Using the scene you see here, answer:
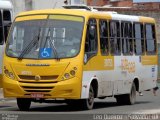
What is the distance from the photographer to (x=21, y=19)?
22.9 m

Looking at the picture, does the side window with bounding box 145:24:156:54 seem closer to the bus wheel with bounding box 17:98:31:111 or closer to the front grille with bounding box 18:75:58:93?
the bus wheel with bounding box 17:98:31:111

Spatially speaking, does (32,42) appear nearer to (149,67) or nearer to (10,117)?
(10,117)

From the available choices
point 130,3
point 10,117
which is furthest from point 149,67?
point 130,3

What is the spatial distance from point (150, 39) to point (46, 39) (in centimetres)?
800

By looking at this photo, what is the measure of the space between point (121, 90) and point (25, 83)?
198 inches

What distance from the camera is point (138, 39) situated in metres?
27.9

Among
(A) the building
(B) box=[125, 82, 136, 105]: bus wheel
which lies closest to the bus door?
(B) box=[125, 82, 136, 105]: bus wheel

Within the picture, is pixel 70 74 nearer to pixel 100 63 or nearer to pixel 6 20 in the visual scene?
pixel 100 63

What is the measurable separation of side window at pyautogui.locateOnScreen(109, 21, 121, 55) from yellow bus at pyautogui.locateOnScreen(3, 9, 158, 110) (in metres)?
0.07

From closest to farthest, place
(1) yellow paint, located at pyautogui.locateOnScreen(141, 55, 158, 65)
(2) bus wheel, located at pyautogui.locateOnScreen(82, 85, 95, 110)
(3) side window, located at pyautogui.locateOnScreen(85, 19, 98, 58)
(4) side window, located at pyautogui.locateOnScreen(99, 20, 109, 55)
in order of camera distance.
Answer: (2) bus wheel, located at pyautogui.locateOnScreen(82, 85, 95, 110) → (3) side window, located at pyautogui.locateOnScreen(85, 19, 98, 58) → (4) side window, located at pyautogui.locateOnScreen(99, 20, 109, 55) → (1) yellow paint, located at pyautogui.locateOnScreen(141, 55, 158, 65)

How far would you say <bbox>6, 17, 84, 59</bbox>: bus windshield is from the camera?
22000 millimetres

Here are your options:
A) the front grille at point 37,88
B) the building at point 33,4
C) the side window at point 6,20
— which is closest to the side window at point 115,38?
the side window at point 6,20

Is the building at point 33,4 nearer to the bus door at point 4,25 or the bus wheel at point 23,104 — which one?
the bus door at point 4,25

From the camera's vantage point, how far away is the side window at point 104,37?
78.4 feet
